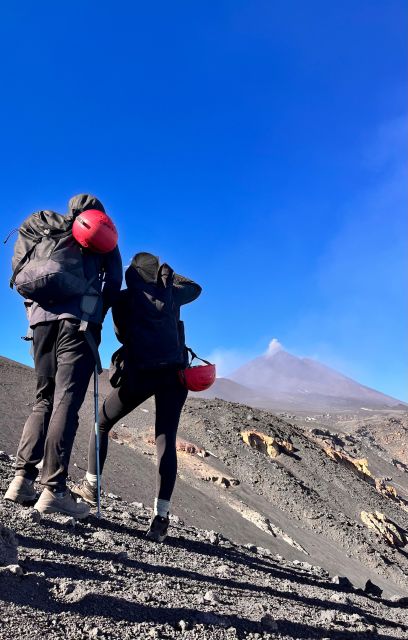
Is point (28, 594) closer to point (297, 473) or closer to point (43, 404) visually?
point (43, 404)

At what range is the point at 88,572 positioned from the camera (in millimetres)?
2557

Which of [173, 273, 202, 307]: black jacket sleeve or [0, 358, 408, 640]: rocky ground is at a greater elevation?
[173, 273, 202, 307]: black jacket sleeve

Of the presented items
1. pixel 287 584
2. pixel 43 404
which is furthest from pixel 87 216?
pixel 287 584

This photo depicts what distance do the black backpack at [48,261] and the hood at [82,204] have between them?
8 cm

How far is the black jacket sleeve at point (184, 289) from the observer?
13.4ft

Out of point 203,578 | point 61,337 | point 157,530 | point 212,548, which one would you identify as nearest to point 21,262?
point 61,337

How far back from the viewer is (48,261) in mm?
3295

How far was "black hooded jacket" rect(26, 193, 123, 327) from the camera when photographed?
3340mm

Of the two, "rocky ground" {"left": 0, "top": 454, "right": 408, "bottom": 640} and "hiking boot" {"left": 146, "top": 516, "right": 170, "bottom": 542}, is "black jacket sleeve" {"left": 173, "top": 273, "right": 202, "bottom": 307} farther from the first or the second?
"rocky ground" {"left": 0, "top": 454, "right": 408, "bottom": 640}

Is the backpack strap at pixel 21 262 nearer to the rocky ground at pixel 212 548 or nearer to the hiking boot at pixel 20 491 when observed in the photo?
the hiking boot at pixel 20 491

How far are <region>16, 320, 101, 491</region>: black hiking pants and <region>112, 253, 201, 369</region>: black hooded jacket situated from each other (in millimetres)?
390

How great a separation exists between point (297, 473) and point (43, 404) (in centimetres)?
1003

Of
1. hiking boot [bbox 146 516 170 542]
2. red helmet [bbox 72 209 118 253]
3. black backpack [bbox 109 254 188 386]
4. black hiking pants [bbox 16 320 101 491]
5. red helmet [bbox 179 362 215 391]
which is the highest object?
red helmet [bbox 72 209 118 253]

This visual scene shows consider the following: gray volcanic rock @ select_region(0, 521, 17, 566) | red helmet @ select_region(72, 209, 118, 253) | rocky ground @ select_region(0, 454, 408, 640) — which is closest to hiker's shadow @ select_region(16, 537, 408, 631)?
rocky ground @ select_region(0, 454, 408, 640)
